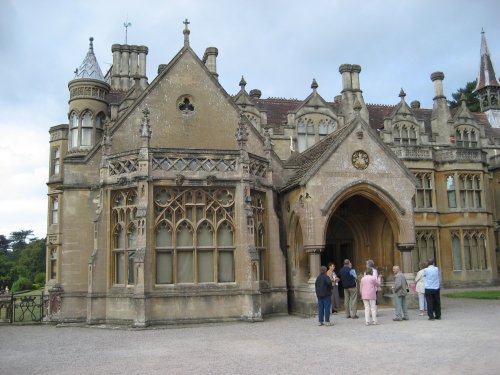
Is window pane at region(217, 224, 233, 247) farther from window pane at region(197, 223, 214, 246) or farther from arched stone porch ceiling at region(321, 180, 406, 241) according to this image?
arched stone porch ceiling at region(321, 180, 406, 241)

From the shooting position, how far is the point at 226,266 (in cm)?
1670

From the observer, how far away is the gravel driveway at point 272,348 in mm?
8812

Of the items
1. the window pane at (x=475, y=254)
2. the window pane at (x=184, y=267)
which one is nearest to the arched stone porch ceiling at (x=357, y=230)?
the window pane at (x=184, y=267)

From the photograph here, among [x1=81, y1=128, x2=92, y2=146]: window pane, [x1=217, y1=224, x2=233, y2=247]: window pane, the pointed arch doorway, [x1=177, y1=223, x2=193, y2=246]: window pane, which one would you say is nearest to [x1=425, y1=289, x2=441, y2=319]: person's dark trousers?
the pointed arch doorway

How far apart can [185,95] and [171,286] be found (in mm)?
7607

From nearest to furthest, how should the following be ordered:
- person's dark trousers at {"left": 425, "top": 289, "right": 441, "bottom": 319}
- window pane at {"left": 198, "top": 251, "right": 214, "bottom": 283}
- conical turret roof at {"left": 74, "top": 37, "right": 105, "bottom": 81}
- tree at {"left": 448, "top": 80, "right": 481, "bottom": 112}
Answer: person's dark trousers at {"left": 425, "top": 289, "right": 441, "bottom": 319} → window pane at {"left": 198, "top": 251, "right": 214, "bottom": 283} → conical turret roof at {"left": 74, "top": 37, "right": 105, "bottom": 81} → tree at {"left": 448, "top": 80, "right": 481, "bottom": 112}

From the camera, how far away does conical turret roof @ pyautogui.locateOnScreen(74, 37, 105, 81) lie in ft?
74.1

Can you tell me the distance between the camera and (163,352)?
10758 millimetres

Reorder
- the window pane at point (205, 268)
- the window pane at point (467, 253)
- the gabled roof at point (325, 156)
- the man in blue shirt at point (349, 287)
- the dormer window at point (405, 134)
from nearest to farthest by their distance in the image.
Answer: the man in blue shirt at point (349, 287), the window pane at point (205, 268), the gabled roof at point (325, 156), the window pane at point (467, 253), the dormer window at point (405, 134)

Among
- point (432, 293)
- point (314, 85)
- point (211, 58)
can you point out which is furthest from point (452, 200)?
point (432, 293)

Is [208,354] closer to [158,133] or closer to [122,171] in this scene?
[122,171]

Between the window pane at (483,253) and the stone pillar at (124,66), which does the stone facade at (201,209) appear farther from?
the window pane at (483,253)

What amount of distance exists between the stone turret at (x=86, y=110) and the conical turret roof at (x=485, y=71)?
118 ft

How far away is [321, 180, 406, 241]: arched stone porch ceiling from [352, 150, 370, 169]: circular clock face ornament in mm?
593
